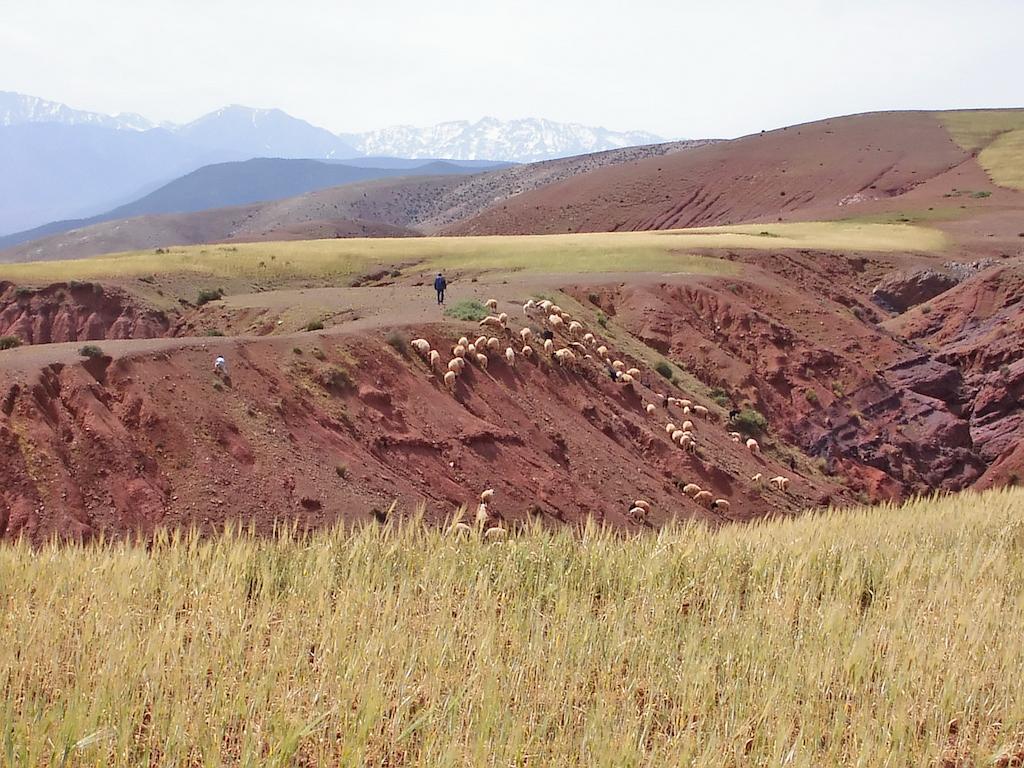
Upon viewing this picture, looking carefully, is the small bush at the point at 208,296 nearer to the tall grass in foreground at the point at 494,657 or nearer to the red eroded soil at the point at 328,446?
the red eroded soil at the point at 328,446

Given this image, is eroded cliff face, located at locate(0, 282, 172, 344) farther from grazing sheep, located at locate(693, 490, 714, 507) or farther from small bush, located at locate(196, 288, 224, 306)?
grazing sheep, located at locate(693, 490, 714, 507)

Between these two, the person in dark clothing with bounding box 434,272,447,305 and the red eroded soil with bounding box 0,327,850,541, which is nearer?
the red eroded soil with bounding box 0,327,850,541

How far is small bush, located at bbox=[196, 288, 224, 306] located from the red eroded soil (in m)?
15.0

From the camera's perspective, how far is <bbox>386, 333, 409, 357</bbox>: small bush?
22641 millimetres

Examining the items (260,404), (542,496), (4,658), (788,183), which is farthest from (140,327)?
(788,183)

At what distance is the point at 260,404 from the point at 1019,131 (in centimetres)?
11267

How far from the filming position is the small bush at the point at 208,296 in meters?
35.4

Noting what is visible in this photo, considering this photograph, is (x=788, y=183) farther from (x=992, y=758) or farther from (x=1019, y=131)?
(x=992, y=758)

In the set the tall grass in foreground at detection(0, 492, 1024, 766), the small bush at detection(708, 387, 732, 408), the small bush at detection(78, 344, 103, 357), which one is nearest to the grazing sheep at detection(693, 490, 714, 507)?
the small bush at detection(708, 387, 732, 408)

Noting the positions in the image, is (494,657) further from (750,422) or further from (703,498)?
(750,422)

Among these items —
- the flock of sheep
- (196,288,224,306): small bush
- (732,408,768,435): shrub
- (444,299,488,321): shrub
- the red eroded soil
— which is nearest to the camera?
the red eroded soil

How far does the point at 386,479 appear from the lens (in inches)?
733

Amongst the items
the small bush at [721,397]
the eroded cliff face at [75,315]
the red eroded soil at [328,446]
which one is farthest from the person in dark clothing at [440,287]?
the eroded cliff face at [75,315]

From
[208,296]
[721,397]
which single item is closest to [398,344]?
[721,397]
